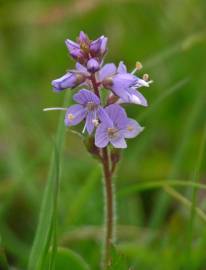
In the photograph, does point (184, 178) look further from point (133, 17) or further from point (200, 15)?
point (133, 17)

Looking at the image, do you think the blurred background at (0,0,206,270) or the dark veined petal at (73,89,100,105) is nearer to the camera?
the dark veined petal at (73,89,100,105)

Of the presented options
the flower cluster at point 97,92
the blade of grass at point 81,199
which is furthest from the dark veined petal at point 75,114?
the blade of grass at point 81,199

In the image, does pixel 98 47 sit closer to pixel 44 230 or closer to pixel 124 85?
pixel 124 85

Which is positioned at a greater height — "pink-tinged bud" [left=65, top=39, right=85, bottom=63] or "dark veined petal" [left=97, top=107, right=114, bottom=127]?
"pink-tinged bud" [left=65, top=39, right=85, bottom=63]

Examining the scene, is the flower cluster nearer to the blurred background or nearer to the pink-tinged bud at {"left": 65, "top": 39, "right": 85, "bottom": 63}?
the pink-tinged bud at {"left": 65, "top": 39, "right": 85, "bottom": 63}

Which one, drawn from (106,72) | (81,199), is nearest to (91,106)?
(106,72)

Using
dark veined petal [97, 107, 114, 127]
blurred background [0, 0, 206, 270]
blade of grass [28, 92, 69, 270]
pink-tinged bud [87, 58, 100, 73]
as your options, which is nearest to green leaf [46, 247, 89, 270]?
blade of grass [28, 92, 69, 270]

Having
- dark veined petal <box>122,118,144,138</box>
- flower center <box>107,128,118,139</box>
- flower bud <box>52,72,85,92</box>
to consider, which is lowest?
flower center <box>107,128,118,139</box>

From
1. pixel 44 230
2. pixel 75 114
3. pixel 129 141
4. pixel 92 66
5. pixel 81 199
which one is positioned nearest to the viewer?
pixel 92 66
